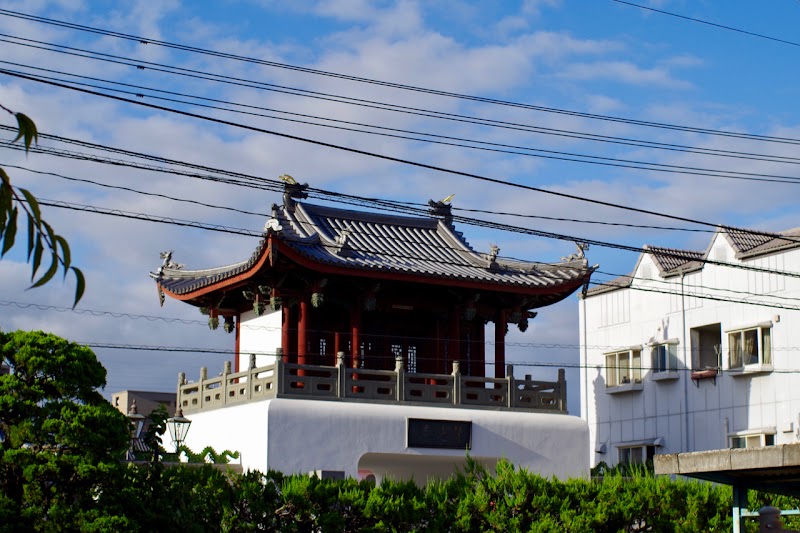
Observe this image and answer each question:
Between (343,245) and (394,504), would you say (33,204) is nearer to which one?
(394,504)

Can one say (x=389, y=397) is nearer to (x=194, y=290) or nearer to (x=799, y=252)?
(x=194, y=290)

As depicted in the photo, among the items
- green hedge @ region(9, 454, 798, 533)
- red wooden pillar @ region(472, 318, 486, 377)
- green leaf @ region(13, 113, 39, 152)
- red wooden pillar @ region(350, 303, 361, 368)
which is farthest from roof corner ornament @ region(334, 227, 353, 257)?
green leaf @ region(13, 113, 39, 152)

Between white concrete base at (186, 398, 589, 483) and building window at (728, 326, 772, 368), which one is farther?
building window at (728, 326, 772, 368)

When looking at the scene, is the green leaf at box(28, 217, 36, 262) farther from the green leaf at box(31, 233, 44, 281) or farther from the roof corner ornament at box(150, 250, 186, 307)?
the roof corner ornament at box(150, 250, 186, 307)

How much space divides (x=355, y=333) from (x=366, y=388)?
147cm

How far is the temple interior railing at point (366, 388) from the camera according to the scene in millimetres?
24688

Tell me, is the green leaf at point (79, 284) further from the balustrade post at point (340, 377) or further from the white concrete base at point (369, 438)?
the balustrade post at point (340, 377)

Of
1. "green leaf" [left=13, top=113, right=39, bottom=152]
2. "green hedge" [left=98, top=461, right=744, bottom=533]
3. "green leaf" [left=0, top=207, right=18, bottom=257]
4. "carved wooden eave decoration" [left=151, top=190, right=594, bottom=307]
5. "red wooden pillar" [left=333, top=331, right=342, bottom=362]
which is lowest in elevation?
"green hedge" [left=98, top=461, right=744, bottom=533]

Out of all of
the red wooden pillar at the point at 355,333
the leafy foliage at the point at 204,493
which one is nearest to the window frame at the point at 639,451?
the red wooden pillar at the point at 355,333

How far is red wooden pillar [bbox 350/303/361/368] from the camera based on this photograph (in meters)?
26.0

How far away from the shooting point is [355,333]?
26062 millimetres

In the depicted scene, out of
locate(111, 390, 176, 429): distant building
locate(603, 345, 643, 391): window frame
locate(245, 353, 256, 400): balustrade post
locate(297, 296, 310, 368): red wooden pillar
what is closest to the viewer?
locate(245, 353, 256, 400): balustrade post

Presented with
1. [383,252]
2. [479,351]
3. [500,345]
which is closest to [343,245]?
[383,252]

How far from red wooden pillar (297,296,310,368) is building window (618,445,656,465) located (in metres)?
12.7
